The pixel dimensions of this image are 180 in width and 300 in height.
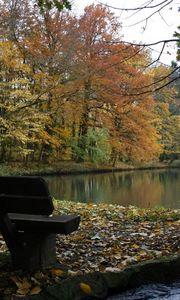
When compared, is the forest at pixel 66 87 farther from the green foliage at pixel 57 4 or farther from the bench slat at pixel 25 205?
the bench slat at pixel 25 205

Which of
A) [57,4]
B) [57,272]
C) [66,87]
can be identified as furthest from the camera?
[66,87]

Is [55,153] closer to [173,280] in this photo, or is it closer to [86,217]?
[86,217]

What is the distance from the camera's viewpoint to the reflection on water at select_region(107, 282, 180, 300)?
3.73 m

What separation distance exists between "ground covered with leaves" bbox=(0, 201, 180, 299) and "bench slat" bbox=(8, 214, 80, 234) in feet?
1.38

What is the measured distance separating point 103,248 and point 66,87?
19.0 m

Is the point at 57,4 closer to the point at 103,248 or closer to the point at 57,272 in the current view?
the point at 103,248

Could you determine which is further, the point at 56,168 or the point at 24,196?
the point at 56,168

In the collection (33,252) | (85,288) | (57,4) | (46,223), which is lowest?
(85,288)

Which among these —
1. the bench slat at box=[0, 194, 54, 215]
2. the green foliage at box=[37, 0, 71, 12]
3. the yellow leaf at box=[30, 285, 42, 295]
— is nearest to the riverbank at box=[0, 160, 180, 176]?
the green foliage at box=[37, 0, 71, 12]

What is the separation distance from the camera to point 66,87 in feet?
76.1

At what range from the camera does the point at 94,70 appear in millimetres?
23422

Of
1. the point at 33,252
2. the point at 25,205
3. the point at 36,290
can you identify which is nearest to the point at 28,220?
the point at 25,205

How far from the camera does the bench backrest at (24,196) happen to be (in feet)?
11.1

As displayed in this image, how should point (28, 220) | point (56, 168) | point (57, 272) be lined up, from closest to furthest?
point (28, 220), point (57, 272), point (56, 168)
